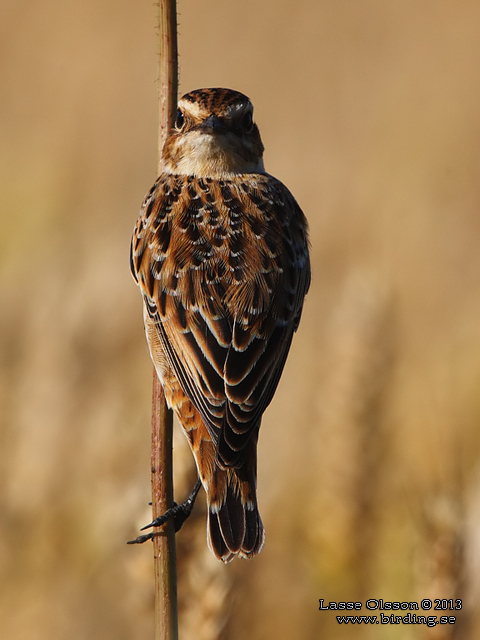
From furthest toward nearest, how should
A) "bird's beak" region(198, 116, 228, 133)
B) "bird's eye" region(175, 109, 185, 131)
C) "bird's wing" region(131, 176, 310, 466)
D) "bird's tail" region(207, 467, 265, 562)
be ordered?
"bird's eye" region(175, 109, 185, 131) → "bird's beak" region(198, 116, 228, 133) → "bird's wing" region(131, 176, 310, 466) → "bird's tail" region(207, 467, 265, 562)

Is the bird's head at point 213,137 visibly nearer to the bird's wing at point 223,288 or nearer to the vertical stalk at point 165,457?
the bird's wing at point 223,288

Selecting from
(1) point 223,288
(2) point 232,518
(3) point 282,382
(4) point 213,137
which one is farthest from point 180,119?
(3) point 282,382

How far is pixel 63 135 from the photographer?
10688 millimetres

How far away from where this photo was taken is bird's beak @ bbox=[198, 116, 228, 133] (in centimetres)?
454

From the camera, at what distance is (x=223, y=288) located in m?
4.05

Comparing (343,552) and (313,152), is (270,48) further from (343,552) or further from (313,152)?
(343,552)

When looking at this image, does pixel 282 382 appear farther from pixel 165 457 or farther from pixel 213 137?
pixel 165 457

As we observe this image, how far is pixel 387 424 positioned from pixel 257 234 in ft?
4.71

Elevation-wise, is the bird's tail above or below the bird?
below

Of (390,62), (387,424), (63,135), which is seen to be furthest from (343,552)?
(390,62)

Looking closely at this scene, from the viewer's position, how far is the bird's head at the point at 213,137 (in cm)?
457

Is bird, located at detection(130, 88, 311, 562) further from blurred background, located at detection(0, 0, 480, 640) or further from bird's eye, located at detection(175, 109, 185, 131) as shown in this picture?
blurred background, located at detection(0, 0, 480, 640)

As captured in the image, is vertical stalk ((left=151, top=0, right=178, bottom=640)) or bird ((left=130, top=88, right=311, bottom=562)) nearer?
vertical stalk ((left=151, top=0, right=178, bottom=640))

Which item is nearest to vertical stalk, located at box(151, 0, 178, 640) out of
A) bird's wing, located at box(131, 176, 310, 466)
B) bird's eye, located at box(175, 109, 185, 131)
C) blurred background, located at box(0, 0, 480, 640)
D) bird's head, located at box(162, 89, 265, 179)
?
bird's wing, located at box(131, 176, 310, 466)
